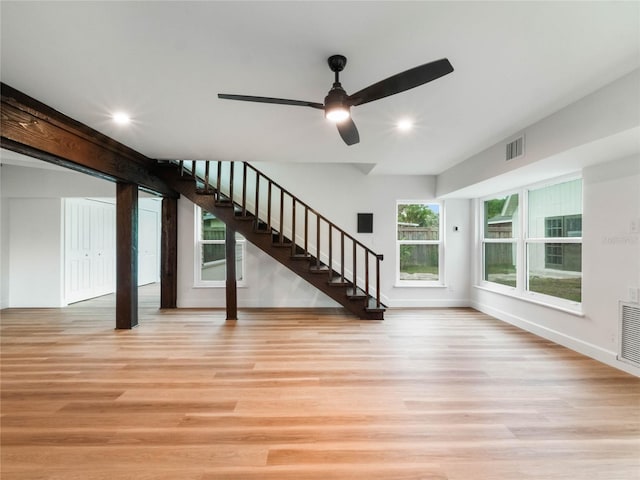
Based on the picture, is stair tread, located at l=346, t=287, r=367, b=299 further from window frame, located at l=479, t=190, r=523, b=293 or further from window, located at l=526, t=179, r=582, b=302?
window, located at l=526, t=179, r=582, b=302

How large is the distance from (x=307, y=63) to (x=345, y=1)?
56 cm

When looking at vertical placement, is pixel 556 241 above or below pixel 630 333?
above

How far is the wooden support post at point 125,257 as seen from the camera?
4.20 m

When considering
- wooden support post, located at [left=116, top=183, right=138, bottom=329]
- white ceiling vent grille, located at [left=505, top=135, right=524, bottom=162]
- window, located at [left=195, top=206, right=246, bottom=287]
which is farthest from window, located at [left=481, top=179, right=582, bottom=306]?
wooden support post, located at [left=116, top=183, right=138, bottom=329]

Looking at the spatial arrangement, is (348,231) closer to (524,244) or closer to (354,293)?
(354,293)

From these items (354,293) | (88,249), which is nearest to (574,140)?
(354,293)

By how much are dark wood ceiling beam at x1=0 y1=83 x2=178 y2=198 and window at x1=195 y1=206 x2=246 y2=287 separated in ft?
5.03

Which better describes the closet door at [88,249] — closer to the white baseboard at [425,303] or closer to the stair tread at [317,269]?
the stair tread at [317,269]

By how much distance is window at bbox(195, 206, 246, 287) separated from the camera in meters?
5.52

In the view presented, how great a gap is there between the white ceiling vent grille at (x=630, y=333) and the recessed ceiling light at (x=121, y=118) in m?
5.26

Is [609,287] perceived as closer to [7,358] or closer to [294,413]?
[294,413]

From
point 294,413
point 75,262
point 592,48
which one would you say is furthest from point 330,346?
point 75,262

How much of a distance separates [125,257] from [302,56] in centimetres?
386

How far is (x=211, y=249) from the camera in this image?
221 inches
